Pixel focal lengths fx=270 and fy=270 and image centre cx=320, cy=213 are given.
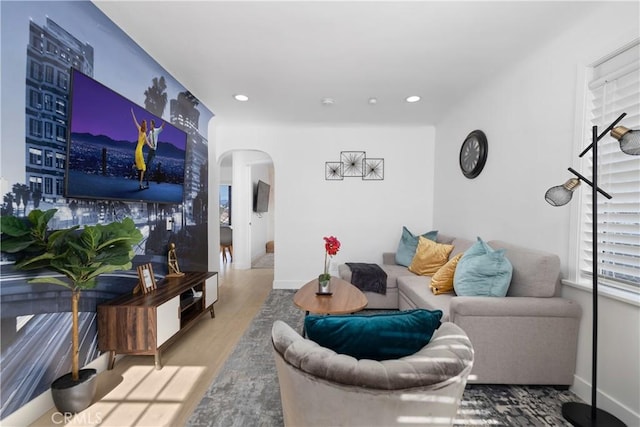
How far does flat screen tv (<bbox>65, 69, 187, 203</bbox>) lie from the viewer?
1.73 m

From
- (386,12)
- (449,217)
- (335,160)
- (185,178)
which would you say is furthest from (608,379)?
(185,178)

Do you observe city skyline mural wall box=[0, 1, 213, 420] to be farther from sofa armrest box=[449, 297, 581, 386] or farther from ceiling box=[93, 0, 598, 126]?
sofa armrest box=[449, 297, 581, 386]

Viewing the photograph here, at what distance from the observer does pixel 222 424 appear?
160 cm

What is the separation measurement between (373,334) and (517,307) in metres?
1.51

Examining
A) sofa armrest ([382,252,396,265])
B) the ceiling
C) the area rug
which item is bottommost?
the area rug

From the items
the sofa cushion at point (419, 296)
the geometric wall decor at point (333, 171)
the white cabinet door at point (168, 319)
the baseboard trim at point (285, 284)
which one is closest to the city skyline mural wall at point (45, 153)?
the white cabinet door at point (168, 319)

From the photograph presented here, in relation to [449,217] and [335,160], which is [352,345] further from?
[335,160]

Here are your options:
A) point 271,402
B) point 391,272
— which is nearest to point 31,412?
point 271,402

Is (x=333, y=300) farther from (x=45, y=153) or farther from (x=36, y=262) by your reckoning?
(x=45, y=153)

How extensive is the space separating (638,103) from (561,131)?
1.52 feet

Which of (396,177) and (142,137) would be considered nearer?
(142,137)

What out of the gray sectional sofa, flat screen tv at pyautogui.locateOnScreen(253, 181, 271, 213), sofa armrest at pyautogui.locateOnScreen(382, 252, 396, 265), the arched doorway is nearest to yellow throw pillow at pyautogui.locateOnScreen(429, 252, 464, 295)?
the gray sectional sofa

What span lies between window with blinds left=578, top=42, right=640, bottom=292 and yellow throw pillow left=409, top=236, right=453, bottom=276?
4.46ft

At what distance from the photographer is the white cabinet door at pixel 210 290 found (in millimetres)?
2898
